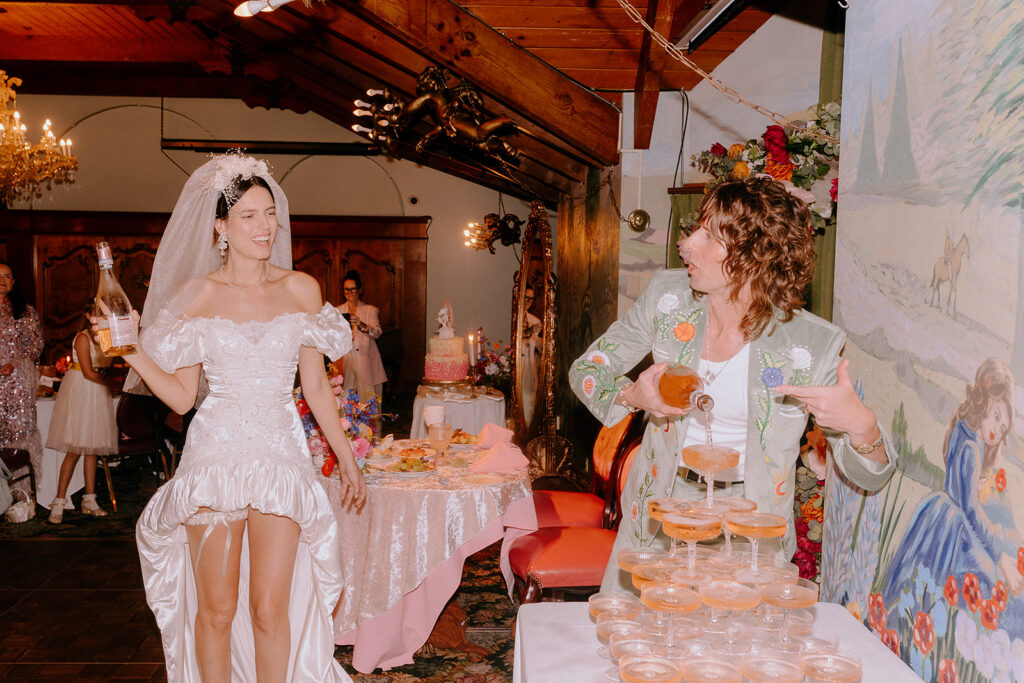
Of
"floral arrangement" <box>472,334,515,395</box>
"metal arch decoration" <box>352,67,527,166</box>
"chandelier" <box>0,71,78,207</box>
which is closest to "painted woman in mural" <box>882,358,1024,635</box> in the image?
"metal arch decoration" <box>352,67,527,166</box>

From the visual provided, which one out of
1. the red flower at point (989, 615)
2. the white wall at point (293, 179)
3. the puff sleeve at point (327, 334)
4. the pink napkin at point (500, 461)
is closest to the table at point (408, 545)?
the pink napkin at point (500, 461)

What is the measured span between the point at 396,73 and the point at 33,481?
3.88m

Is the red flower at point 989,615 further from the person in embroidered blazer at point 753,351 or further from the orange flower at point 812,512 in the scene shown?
the orange flower at point 812,512

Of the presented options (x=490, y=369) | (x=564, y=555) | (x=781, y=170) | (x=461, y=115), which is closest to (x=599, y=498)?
(x=564, y=555)

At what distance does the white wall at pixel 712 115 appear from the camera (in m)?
4.54

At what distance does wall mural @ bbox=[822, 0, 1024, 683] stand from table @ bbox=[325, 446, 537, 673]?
154 centimetres

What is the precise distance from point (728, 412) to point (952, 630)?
1.92 ft

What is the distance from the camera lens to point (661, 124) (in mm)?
5551

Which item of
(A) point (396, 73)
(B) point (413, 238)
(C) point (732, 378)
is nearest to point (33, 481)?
(A) point (396, 73)

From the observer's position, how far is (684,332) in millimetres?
1889

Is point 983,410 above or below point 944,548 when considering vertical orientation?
above

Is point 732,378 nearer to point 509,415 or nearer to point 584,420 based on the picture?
point 584,420

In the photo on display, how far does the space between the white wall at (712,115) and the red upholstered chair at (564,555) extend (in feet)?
7.66

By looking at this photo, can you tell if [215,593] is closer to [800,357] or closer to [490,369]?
[800,357]
